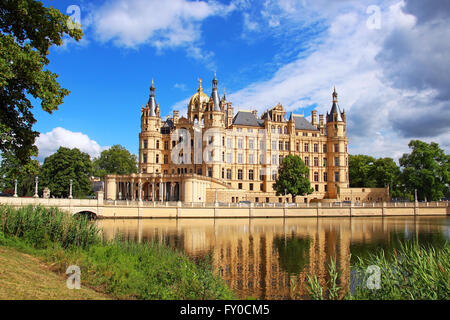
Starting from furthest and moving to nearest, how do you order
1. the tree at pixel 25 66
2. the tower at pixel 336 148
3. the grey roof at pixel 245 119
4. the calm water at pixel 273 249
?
the tower at pixel 336 148 < the grey roof at pixel 245 119 < the calm water at pixel 273 249 < the tree at pixel 25 66

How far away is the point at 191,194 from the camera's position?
61.2 metres

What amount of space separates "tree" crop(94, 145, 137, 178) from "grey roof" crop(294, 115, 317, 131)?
44230 millimetres

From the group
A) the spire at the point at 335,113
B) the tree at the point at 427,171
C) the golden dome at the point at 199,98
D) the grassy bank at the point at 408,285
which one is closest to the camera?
the grassy bank at the point at 408,285

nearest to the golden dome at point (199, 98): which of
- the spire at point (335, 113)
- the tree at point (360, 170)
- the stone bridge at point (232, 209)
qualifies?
the spire at point (335, 113)

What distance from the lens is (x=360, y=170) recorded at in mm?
90875

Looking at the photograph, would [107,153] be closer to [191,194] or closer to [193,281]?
[191,194]

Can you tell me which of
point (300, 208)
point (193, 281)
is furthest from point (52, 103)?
point (300, 208)

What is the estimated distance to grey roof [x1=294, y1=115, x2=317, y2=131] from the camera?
84956mm

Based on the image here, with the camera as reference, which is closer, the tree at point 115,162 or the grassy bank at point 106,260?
the grassy bank at point 106,260

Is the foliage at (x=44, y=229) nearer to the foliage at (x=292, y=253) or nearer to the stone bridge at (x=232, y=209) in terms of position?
the foliage at (x=292, y=253)

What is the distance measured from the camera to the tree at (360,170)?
89.6 metres

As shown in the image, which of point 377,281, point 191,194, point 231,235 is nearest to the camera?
point 377,281

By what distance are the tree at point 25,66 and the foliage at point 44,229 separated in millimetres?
2940

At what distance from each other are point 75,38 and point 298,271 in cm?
1696
